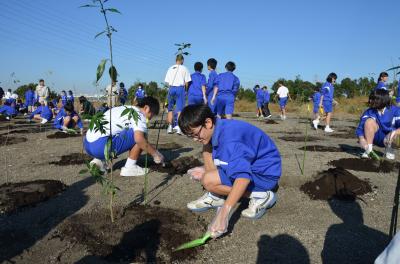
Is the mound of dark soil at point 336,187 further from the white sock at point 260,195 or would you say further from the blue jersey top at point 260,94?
the blue jersey top at point 260,94

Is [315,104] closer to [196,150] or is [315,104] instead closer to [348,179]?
[196,150]

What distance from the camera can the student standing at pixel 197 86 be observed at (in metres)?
9.17

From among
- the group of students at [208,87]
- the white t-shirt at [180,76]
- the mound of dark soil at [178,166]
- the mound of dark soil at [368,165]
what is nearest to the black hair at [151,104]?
the mound of dark soil at [178,166]

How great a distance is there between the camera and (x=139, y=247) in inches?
110

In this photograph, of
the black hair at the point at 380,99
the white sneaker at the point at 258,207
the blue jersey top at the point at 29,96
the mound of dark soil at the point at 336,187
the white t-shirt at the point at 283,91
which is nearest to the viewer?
the white sneaker at the point at 258,207

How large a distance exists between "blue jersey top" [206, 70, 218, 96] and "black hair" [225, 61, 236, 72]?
361 millimetres

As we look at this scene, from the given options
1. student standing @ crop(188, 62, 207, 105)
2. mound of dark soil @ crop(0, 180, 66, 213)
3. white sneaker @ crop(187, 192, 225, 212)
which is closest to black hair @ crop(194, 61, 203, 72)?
student standing @ crop(188, 62, 207, 105)

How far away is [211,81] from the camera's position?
9227 mm

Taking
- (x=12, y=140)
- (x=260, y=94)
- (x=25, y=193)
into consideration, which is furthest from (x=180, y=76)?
(x=260, y=94)

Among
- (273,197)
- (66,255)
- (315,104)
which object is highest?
(315,104)

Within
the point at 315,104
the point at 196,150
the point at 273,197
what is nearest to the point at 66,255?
the point at 273,197

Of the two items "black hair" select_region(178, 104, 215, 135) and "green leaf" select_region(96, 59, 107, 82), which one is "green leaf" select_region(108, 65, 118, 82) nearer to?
"green leaf" select_region(96, 59, 107, 82)

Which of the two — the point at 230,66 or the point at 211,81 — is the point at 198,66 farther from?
the point at 230,66

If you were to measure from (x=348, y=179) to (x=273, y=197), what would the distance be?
118 centimetres
